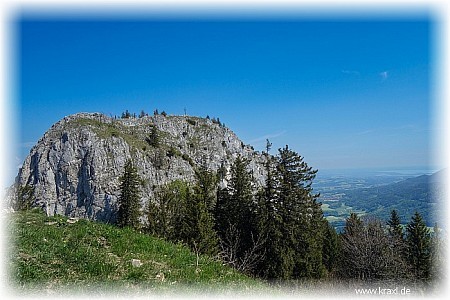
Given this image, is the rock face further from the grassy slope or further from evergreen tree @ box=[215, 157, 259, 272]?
the grassy slope

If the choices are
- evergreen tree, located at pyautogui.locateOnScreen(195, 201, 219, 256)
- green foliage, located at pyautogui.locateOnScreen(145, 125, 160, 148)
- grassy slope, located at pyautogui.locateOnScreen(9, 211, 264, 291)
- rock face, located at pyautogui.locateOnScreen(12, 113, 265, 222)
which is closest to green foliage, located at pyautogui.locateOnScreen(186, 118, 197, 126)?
rock face, located at pyautogui.locateOnScreen(12, 113, 265, 222)

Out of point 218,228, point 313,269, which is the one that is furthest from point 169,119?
point 313,269

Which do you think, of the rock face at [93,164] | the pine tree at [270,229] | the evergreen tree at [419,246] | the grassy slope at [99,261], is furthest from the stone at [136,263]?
the rock face at [93,164]

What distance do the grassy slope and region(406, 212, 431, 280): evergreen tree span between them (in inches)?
1887

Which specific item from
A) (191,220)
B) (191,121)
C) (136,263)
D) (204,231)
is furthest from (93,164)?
(136,263)

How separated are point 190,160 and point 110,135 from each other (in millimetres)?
32654

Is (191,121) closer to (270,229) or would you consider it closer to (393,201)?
(393,201)

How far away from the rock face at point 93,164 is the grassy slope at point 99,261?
94988 millimetres

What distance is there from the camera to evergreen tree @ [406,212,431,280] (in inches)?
1884

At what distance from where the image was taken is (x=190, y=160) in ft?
450

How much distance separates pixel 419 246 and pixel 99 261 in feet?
174

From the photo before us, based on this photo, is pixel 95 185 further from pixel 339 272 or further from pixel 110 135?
pixel 339 272

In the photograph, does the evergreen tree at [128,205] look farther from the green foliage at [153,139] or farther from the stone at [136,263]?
the green foliage at [153,139]

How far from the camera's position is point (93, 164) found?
113625 mm
